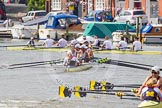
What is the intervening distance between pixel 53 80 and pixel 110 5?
44734mm

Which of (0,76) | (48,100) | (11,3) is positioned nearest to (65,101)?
(48,100)

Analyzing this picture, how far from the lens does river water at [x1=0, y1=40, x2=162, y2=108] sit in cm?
2506

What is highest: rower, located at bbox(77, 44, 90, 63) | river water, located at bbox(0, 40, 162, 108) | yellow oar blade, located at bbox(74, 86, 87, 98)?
rower, located at bbox(77, 44, 90, 63)

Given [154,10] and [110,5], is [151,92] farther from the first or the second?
[110,5]

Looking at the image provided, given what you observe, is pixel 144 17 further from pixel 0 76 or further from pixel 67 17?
pixel 0 76

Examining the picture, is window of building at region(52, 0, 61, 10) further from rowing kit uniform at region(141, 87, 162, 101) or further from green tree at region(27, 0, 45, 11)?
rowing kit uniform at region(141, 87, 162, 101)

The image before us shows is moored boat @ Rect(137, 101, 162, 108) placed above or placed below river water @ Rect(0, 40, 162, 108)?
above

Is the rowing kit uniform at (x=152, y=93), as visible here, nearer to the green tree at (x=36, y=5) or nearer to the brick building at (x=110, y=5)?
the brick building at (x=110, y=5)

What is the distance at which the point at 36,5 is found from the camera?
92.9 m

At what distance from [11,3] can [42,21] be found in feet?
154

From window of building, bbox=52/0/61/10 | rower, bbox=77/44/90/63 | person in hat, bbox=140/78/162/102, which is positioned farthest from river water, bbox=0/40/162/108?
window of building, bbox=52/0/61/10

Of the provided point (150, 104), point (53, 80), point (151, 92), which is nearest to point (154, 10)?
point (53, 80)

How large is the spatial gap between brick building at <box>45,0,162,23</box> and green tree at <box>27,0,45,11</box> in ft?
10.0

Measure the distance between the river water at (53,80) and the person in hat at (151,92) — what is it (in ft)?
4.27
